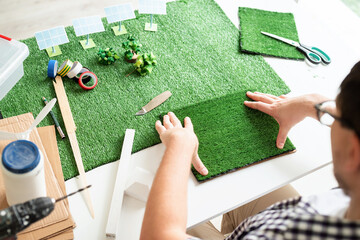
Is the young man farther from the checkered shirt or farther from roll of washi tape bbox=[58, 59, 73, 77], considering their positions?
roll of washi tape bbox=[58, 59, 73, 77]

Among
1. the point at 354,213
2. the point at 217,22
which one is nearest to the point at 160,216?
the point at 354,213

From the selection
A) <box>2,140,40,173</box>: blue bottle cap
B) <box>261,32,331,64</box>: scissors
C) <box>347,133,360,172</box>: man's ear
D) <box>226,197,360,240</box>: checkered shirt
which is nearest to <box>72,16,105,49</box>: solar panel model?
<box>2,140,40,173</box>: blue bottle cap

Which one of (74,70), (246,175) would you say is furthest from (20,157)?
(246,175)

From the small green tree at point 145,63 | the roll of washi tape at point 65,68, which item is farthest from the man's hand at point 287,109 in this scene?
the roll of washi tape at point 65,68

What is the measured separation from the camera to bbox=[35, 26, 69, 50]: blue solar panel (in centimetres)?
128

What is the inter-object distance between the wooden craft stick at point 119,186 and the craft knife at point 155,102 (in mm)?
92

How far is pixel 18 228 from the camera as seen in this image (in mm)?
671

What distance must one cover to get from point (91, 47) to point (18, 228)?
0.85 meters

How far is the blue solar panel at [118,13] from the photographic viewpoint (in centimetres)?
138

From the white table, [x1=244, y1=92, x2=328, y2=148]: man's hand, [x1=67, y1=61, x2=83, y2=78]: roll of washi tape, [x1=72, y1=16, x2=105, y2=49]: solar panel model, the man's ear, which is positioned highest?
the man's ear

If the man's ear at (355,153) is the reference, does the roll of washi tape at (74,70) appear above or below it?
below

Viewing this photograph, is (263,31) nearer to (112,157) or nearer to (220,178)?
(220,178)

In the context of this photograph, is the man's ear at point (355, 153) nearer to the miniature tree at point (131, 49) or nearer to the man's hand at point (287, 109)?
the man's hand at point (287, 109)

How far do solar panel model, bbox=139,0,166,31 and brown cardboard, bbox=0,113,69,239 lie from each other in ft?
2.11
